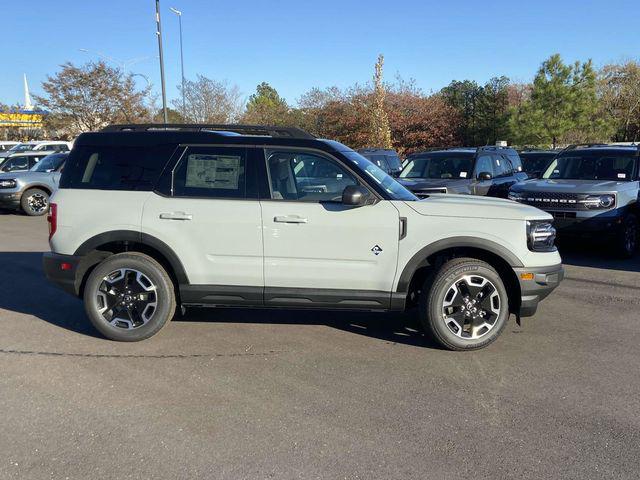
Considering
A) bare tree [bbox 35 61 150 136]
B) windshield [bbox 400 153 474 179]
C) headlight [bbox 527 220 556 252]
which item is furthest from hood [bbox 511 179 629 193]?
bare tree [bbox 35 61 150 136]

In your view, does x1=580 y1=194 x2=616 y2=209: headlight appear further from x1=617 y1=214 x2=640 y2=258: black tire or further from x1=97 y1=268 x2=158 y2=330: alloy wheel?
x1=97 y1=268 x2=158 y2=330: alloy wheel

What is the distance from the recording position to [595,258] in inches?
364

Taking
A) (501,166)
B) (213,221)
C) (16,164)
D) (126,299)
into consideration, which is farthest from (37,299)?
(16,164)

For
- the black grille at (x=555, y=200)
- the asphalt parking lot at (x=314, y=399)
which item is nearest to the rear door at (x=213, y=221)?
the asphalt parking lot at (x=314, y=399)

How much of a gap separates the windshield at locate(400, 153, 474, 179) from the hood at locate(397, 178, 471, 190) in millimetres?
285

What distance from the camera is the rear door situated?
4.81 m

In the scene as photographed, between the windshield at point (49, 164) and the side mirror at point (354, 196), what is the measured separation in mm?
13922

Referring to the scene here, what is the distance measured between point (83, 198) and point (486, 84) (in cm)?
4498

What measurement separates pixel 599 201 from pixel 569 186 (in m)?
0.55

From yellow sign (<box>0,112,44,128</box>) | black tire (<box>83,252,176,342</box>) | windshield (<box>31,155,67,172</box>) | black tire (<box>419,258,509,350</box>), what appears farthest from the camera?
yellow sign (<box>0,112,44,128</box>)

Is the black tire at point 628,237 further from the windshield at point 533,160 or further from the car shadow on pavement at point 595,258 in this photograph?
the windshield at point 533,160

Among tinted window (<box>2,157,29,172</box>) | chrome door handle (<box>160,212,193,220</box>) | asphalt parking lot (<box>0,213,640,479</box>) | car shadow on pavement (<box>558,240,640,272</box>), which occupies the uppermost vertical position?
tinted window (<box>2,157,29,172</box>)

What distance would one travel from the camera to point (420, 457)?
10.3 ft

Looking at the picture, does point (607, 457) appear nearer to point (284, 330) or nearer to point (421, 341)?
point (421, 341)
